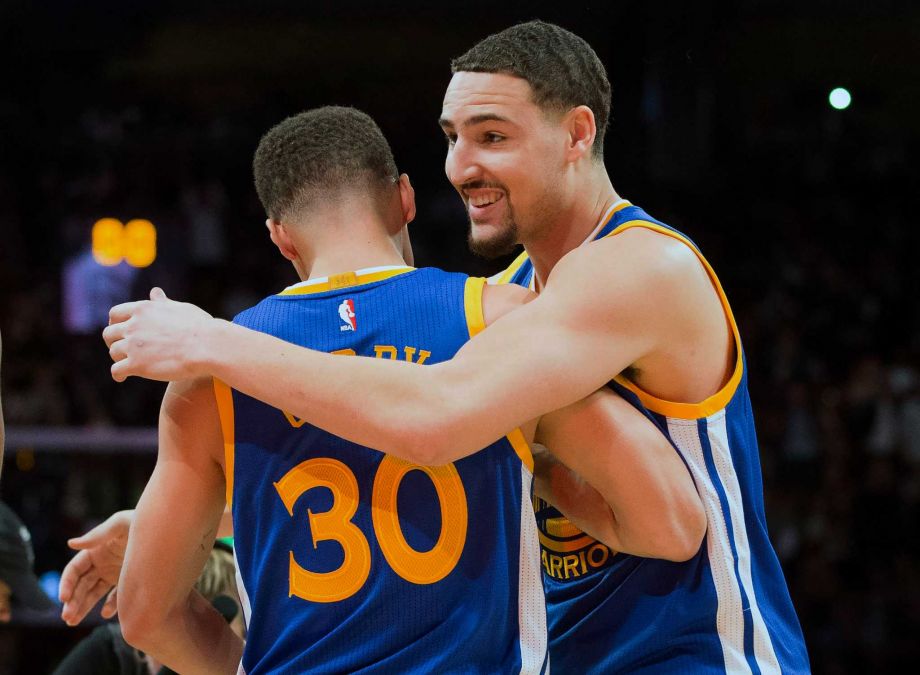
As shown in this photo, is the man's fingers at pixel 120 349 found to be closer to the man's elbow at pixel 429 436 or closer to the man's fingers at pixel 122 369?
the man's fingers at pixel 122 369

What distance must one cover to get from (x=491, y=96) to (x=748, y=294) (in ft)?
25.6

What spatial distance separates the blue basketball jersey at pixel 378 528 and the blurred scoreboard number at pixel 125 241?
338 inches

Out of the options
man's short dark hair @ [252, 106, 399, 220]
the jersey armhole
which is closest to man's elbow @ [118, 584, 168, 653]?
man's short dark hair @ [252, 106, 399, 220]

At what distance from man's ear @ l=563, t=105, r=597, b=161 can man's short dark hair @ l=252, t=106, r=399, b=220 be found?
515 mm

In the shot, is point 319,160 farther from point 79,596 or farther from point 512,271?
point 79,596

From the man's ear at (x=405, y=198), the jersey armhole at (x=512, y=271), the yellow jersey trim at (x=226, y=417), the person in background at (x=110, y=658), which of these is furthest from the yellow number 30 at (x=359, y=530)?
the person in background at (x=110, y=658)

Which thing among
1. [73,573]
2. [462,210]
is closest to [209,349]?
[73,573]

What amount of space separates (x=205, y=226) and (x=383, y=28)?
3036mm

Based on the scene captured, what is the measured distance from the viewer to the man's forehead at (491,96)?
260cm

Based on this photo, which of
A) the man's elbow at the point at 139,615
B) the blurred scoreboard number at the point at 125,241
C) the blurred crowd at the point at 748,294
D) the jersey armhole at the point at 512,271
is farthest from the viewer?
the blurred scoreboard number at the point at 125,241

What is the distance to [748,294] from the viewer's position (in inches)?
394

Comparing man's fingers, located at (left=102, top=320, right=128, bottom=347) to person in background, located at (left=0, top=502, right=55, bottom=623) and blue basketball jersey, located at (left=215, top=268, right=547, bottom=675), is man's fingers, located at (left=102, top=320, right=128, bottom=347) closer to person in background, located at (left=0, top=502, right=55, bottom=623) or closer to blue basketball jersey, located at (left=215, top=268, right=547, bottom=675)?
blue basketball jersey, located at (left=215, top=268, right=547, bottom=675)

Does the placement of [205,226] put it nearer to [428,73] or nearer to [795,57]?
[428,73]

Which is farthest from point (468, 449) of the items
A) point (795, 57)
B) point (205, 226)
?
point (795, 57)
